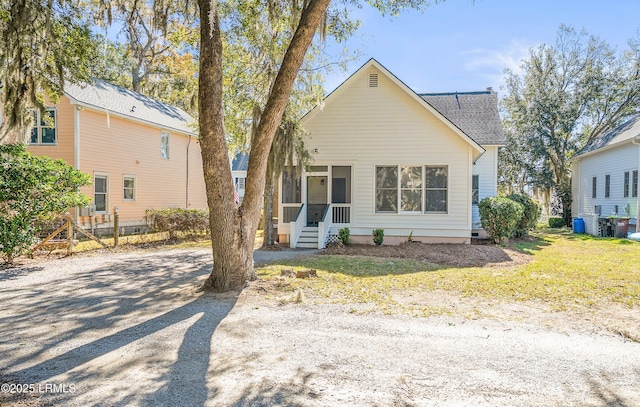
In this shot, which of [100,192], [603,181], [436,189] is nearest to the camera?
[436,189]

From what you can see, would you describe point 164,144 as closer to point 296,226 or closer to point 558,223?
point 296,226

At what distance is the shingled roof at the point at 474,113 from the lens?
18359 millimetres

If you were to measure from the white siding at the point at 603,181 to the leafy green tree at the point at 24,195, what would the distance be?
2055 centimetres

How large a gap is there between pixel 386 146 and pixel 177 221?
27.1 ft

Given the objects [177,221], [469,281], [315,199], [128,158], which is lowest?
[469,281]

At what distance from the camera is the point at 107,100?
56.2 feet

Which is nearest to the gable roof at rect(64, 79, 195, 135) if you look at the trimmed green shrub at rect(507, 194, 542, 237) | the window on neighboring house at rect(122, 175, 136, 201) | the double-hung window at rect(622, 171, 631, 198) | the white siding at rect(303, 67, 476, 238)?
the window on neighboring house at rect(122, 175, 136, 201)

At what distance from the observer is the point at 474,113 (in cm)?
1948

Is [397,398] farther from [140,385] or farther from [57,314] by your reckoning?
[57,314]

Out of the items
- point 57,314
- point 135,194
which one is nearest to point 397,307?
point 57,314

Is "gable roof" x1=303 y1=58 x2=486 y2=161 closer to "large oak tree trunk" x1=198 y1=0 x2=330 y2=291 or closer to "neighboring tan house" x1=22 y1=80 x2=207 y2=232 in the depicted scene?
"large oak tree trunk" x1=198 y1=0 x2=330 y2=291

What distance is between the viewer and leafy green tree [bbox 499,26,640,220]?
23.8m

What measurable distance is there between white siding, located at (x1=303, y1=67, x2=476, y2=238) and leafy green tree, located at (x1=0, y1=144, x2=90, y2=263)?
779 centimetres

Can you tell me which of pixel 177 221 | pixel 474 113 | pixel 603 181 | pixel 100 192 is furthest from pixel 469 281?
pixel 603 181
